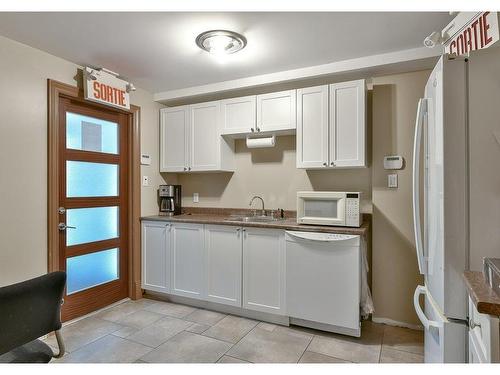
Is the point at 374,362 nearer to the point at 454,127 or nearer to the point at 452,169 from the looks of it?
the point at 452,169

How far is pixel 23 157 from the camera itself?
95.0 inches

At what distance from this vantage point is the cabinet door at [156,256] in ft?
10.8

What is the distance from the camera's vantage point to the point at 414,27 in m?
2.15

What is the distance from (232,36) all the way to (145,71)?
3.88 feet

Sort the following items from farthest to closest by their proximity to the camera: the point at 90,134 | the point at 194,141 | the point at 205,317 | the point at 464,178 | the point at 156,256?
the point at 194,141, the point at 156,256, the point at 90,134, the point at 205,317, the point at 464,178

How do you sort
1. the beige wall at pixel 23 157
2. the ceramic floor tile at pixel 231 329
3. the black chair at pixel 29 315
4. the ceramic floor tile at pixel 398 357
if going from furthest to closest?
the ceramic floor tile at pixel 231 329, the beige wall at pixel 23 157, the ceramic floor tile at pixel 398 357, the black chair at pixel 29 315

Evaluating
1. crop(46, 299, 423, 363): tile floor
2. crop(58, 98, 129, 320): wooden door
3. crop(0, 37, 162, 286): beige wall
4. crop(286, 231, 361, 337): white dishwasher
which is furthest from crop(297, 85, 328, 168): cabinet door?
crop(0, 37, 162, 286): beige wall

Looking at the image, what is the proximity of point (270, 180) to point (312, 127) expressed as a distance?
82 centimetres

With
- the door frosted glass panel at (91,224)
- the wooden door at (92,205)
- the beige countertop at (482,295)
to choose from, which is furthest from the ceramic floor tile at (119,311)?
the beige countertop at (482,295)

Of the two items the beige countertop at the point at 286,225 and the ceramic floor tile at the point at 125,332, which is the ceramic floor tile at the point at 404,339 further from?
the ceramic floor tile at the point at 125,332

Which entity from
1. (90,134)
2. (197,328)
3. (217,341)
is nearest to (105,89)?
(90,134)

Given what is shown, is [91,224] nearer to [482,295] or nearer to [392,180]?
[392,180]

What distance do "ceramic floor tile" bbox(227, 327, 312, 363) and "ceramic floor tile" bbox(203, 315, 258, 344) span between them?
70mm

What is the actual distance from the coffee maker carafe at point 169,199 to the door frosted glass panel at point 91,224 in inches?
22.1
